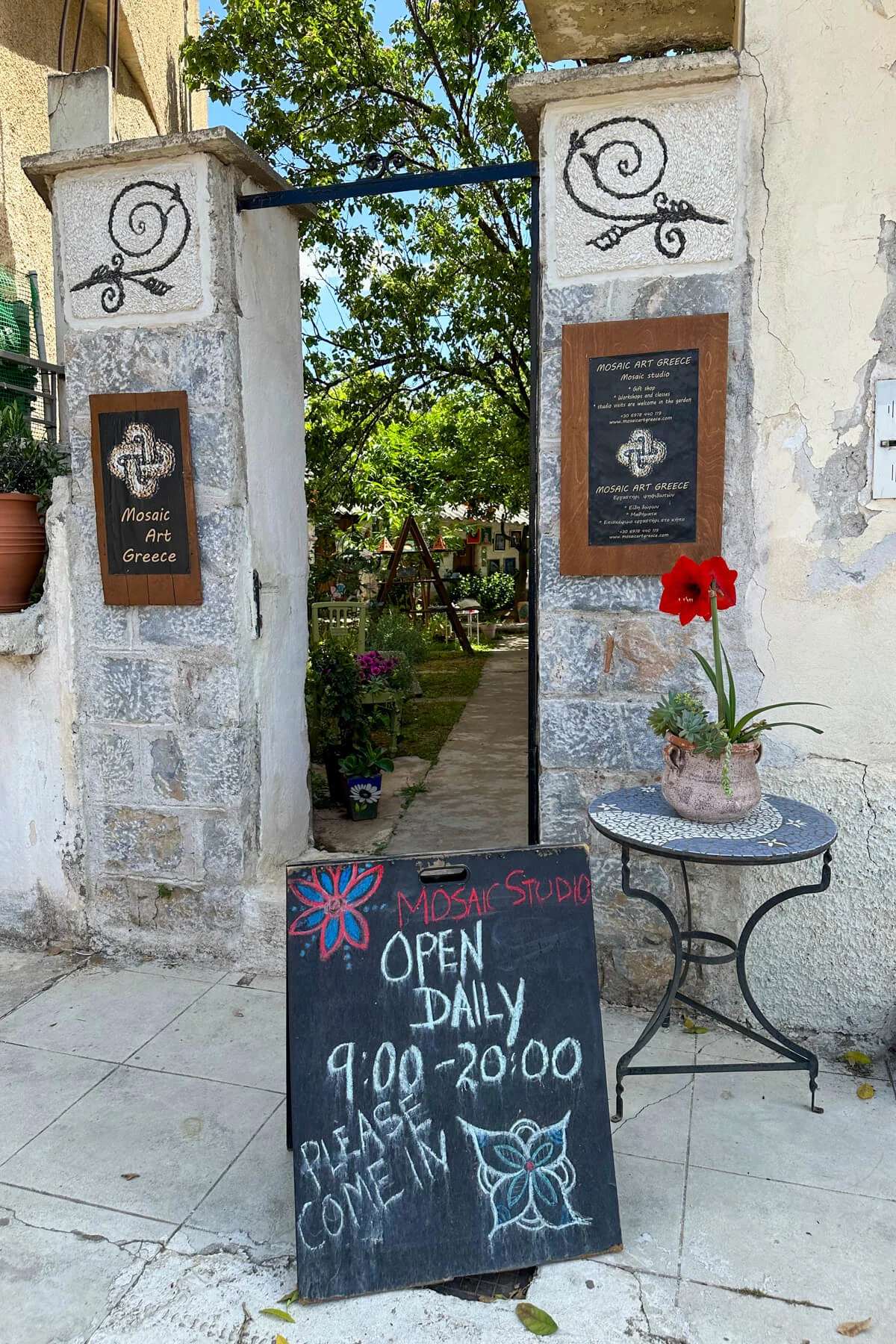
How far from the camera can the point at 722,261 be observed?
2.81 meters

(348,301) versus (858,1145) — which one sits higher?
(348,301)

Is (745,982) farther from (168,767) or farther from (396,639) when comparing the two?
(396,639)

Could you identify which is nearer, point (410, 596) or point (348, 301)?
point (348, 301)

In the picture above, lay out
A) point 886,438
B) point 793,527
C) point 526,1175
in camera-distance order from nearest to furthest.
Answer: point 526,1175, point 886,438, point 793,527

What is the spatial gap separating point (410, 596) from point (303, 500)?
1090 centimetres

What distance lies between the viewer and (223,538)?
332 cm

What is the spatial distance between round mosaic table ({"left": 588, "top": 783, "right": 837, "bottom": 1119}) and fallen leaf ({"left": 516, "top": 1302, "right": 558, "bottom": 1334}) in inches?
25.8

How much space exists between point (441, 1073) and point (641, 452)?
184cm

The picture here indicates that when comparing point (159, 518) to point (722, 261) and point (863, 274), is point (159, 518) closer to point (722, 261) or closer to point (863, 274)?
point (722, 261)

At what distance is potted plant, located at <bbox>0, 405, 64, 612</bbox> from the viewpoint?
11.5 feet

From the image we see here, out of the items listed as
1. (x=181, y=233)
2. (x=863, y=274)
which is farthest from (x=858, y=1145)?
(x=181, y=233)

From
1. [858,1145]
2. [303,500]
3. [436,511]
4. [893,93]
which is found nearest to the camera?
[858,1145]

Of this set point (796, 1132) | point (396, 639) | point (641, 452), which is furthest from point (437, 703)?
point (796, 1132)

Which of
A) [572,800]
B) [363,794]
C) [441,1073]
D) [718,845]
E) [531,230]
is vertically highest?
[531,230]
